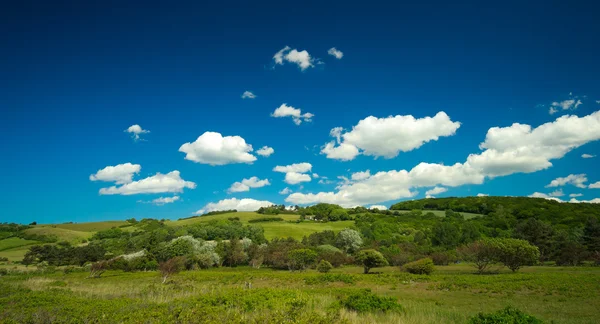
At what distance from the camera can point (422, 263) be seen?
46062 mm

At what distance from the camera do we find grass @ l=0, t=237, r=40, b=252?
315 feet

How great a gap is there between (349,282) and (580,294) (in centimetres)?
2183

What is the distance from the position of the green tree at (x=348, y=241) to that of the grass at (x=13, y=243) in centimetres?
9855

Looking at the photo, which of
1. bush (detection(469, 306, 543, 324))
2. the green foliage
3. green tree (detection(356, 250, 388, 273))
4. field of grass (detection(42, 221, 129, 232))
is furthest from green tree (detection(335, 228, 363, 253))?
field of grass (detection(42, 221, 129, 232))

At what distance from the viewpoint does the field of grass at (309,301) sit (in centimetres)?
1274

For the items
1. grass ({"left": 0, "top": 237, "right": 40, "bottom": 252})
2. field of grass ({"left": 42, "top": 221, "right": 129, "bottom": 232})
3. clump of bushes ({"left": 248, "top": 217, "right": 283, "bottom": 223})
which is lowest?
grass ({"left": 0, "top": 237, "right": 40, "bottom": 252})

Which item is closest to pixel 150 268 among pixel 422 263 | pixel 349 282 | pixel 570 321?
pixel 349 282

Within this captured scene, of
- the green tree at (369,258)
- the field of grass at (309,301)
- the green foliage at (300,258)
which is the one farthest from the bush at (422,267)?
the green foliage at (300,258)

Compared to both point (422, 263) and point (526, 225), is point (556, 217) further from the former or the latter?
point (422, 263)

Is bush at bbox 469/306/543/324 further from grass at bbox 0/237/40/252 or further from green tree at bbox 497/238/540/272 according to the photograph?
grass at bbox 0/237/40/252

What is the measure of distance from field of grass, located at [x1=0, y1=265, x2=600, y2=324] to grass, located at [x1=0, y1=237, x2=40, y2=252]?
9074 cm

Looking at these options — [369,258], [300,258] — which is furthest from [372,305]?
[300,258]

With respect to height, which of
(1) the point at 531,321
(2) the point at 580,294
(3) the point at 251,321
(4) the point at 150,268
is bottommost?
(4) the point at 150,268

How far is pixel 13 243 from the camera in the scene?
99.9 m
